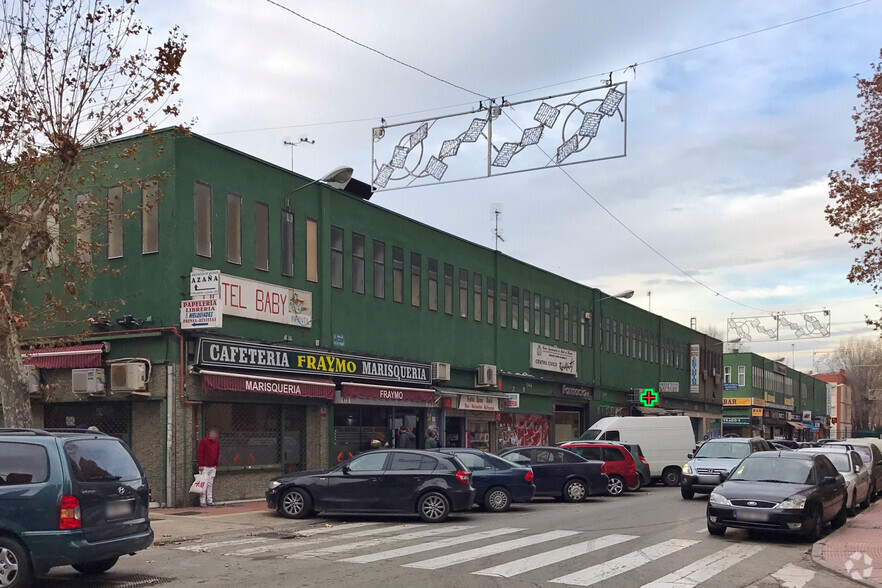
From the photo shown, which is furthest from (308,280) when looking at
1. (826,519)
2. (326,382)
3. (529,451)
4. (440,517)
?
(826,519)

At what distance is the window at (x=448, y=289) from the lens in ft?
109

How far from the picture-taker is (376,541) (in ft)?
49.0

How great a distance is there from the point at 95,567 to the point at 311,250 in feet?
49.3

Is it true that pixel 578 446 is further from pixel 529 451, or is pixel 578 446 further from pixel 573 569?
pixel 573 569

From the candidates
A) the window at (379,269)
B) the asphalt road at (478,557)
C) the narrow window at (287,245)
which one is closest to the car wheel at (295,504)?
the asphalt road at (478,557)

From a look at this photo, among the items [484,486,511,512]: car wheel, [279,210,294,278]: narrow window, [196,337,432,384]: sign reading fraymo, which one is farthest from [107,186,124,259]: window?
[484,486,511,512]: car wheel

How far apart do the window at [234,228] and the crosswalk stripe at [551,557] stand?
11747 mm

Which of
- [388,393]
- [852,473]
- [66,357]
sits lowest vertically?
[852,473]

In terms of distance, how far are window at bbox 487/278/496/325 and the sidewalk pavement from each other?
61.5ft

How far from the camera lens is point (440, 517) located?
17.8 metres

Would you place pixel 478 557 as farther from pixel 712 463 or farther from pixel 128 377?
pixel 712 463

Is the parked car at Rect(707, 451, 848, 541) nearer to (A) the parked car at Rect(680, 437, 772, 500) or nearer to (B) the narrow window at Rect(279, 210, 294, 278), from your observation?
(A) the parked car at Rect(680, 437, 772, 500)

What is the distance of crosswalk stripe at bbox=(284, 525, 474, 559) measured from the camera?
13453mm

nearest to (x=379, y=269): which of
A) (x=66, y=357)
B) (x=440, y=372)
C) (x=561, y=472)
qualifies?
(x=440, y=372)
